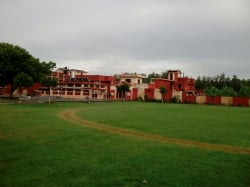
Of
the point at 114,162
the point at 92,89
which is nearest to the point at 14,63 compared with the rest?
the point at 92,89

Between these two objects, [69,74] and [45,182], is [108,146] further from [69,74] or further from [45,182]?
[69,74]

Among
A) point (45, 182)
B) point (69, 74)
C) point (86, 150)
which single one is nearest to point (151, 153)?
point (86, 150)

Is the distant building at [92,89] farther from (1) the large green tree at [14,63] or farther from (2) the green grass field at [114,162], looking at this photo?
(2) the green grass field at [114,162]

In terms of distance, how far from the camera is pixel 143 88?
2635 inches

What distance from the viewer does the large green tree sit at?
3953cm

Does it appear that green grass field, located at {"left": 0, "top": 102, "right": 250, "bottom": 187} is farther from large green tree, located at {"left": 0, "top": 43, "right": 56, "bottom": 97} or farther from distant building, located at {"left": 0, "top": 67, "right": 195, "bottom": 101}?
distant building, located at {"left": 0, "top": 67, "right": 195, "bottom": 101}

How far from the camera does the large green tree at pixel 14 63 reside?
1556 inches

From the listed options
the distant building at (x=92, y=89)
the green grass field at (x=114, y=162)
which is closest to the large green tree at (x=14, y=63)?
the distant building at (x=92, y=89)

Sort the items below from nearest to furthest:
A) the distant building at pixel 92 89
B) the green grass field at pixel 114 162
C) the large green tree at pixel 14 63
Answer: the green grass field at pixel 114 162
the large green tree at pixel 14 63
the distant building at pixel 92 89

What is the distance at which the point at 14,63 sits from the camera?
40.4 metres

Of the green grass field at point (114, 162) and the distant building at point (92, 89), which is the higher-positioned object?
the distant building at point (92, 89)

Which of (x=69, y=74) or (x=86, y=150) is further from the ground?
(x=69, y=74)

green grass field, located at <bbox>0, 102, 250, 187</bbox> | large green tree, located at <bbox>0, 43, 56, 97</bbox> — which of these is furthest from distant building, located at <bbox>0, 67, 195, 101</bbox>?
green grass field, located at <bbox>0, 102, 250, 187</bbox>

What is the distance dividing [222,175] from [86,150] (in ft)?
14.2
